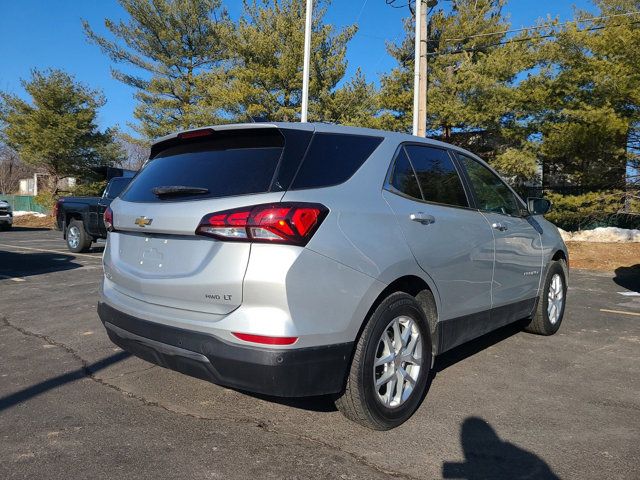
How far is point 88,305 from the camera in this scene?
6762mm

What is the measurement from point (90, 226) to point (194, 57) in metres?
21.4

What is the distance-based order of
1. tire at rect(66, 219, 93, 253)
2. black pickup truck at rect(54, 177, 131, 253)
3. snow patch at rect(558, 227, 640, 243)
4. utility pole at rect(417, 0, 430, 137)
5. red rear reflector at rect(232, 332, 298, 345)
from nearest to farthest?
1. red rear reflector at rect(232, 332, 298, 345)
2. black pickup truck at rect(54, 177, 131, 253)
3. tire at rect(66, 219, 93, 253)
4. utility pole at rect(417, 0, 430, 137)
5. snow patch at rect(558, 227, 640, 243)

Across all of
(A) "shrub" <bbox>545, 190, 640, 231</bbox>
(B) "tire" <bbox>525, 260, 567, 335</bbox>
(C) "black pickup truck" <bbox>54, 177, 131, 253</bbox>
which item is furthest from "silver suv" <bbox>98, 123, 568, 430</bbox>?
(A) "shrub" <bbox>545, 190, 640, 231</bbox>

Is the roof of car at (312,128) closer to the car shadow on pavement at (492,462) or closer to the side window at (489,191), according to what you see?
the side window at (489,191)

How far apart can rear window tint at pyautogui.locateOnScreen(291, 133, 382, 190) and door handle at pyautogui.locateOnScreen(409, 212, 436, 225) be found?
19.1 inches

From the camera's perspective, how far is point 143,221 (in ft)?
10.5

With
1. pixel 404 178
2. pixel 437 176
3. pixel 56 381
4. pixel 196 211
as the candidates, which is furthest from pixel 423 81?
pixel 196 211

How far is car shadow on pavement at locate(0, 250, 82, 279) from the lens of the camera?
9680 millimetres

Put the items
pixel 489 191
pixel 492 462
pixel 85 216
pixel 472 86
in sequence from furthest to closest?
pixel 472 86
pixel 85 216
pixel 489 191
pixel 492 462

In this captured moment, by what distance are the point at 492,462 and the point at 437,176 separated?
1990 millimetres

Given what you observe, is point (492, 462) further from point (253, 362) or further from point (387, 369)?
point (253, 362)

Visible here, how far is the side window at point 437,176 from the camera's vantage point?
12.3 feet

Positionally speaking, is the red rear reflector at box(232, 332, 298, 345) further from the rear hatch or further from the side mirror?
the side mirror

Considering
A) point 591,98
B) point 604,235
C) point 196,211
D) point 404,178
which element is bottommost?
point 604,235
